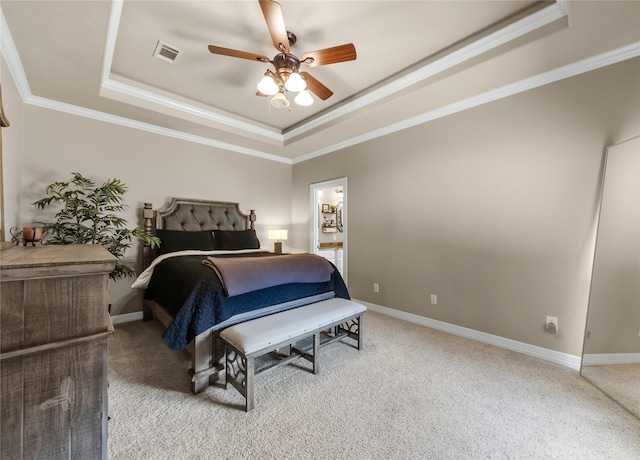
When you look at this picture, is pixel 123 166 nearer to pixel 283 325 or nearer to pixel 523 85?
pixel 283 325

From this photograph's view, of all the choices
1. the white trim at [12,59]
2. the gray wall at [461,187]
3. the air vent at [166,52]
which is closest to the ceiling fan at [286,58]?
the air vent at [166,52]

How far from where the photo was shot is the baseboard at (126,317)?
3138 millimetres

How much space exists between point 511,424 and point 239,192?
413 centimetres

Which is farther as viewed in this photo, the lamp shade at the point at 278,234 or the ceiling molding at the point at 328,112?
the lamp shade at the point at 278,234

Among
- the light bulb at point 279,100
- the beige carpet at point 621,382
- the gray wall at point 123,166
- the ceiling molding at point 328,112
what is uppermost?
the ceiling molding at point 328,112

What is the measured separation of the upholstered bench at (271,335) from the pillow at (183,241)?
1.72 m

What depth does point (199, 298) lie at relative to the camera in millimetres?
1859

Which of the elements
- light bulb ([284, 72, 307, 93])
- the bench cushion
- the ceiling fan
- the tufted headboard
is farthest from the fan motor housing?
the tufted headboard

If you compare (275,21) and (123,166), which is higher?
(275,21)

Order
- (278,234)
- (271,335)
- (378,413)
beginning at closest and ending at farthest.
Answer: (378,413) → (271,335) → (278,234)

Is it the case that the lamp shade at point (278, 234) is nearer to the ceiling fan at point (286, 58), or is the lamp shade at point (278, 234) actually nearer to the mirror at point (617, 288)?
the ceiling fan at point (286, 58)

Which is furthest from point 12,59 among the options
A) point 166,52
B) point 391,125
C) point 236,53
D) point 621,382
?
point 621,382

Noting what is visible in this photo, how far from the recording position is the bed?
1827 millimetres

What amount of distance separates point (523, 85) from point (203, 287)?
3.30m
